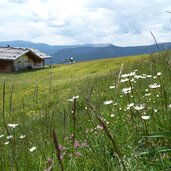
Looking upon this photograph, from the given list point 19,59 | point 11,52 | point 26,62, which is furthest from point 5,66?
point 26,62

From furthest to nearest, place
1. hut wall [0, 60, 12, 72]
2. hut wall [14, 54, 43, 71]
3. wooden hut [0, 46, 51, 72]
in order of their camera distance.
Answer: hut wall [14, 54, 43, 71], hut wall [0, 60, 12, 72], wooden hut [0, 46, 51, 72]

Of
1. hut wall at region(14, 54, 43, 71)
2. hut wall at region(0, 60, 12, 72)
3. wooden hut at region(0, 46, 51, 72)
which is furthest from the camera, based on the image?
hut wall at region(14, 54, 43, 71)

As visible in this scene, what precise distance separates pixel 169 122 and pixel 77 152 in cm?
98

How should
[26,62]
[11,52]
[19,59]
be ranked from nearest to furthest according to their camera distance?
1. [19,59]
2. [11,52]
3. [26,62]

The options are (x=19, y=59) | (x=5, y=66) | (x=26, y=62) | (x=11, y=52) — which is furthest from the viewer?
(x=26, y=62)

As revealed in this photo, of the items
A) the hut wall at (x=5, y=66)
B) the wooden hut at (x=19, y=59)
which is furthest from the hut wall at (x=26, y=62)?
the hut wall at (x=5, y=66)

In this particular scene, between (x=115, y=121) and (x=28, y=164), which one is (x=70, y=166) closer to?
(x=28, y=164)

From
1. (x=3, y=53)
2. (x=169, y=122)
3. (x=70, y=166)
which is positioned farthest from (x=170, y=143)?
(x=3, y=53)

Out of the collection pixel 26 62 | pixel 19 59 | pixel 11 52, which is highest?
pixel 11 52

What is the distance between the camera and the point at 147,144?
341 centimetres

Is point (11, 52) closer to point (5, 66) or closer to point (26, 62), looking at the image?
point (26, 62)

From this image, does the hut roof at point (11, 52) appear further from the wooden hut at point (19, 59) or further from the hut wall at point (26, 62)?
the hut wall at point (26, 62)

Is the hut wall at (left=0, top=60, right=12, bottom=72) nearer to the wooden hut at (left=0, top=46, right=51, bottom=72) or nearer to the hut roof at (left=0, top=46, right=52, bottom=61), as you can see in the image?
the wooden hut at (left=0, top=46, right=51, bottom=72)

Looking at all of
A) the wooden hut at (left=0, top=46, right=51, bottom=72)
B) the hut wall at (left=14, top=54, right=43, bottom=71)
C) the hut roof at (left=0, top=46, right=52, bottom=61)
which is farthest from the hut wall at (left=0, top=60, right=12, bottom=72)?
the hut wall at (left=14, top=54, right=43, bottom=71)
